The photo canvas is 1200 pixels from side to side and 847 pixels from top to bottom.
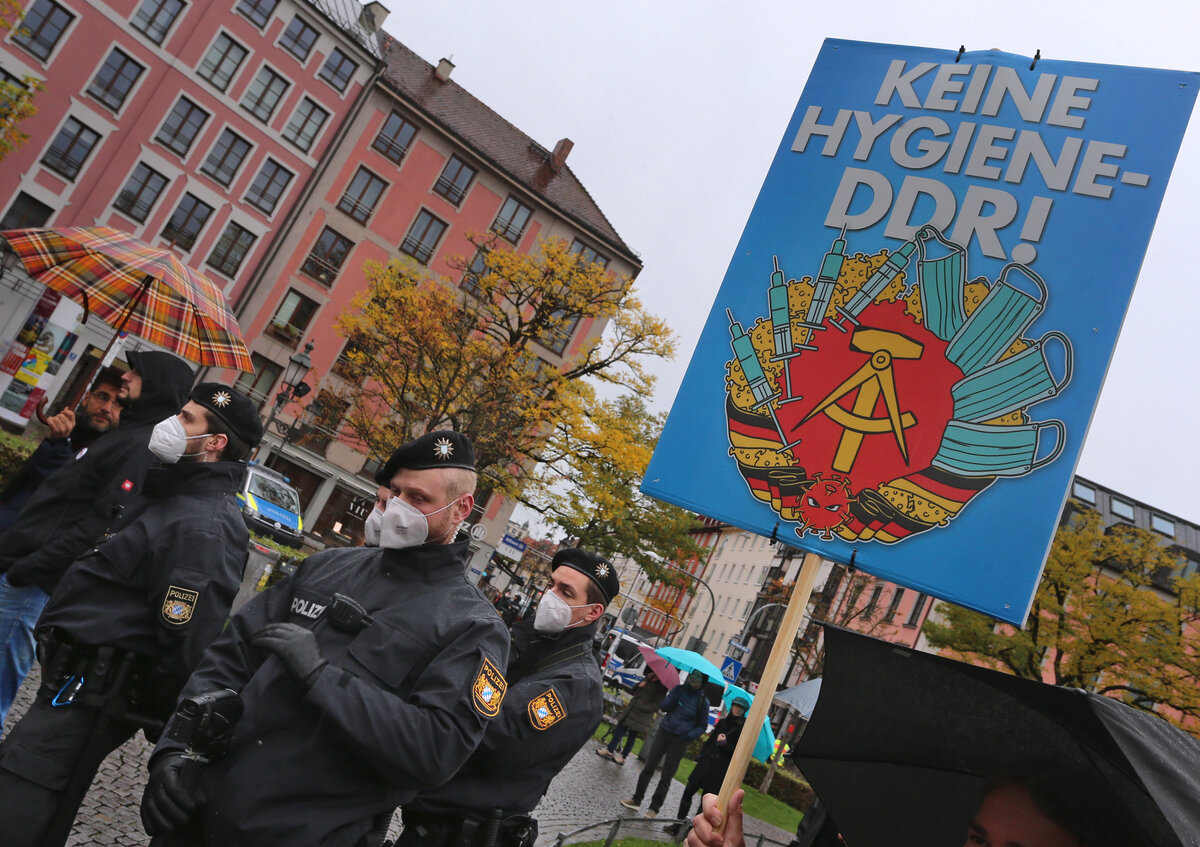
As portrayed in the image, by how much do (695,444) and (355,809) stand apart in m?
1.73

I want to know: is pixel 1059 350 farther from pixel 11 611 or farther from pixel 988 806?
pixel 11 611

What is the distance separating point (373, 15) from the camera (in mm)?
44125

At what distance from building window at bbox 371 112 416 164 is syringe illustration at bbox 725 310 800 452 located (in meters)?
42.6

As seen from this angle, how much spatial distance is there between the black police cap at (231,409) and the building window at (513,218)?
4314 centimetres

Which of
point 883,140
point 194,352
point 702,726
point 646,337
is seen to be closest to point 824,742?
point 883,140

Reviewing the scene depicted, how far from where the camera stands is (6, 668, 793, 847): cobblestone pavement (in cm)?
473

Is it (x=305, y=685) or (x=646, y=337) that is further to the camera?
(x=646, y=337)

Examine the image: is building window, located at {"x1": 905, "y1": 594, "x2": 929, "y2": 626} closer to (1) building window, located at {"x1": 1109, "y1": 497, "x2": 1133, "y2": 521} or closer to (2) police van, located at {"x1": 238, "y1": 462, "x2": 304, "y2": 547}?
(1) building window, located at {"x1": 1109, "y1": 497, "x2": 1133, "y2": 521}

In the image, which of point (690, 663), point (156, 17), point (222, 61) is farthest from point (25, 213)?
point (690, 663)

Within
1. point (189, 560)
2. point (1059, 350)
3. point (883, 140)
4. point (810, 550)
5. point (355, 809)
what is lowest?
point (355, 809)

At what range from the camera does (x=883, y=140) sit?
384 centimetres

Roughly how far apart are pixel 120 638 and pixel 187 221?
3828cm

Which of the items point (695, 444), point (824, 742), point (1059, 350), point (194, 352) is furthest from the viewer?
point (194, 352)

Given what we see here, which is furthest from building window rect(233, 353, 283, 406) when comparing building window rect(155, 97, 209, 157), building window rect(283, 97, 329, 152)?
building window rect(283, 97, 329, 152)
